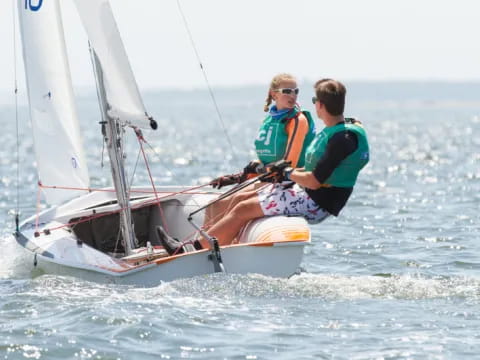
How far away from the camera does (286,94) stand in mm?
7492

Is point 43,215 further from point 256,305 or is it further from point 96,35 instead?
point 256,305

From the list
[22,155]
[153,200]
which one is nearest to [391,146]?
[22,155]

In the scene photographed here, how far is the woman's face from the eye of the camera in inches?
295

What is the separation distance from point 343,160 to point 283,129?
0.78 meters

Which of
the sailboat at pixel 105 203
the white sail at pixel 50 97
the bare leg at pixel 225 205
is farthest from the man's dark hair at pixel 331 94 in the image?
the white sail at pixel 50 97

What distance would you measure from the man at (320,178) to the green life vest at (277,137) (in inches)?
9.1

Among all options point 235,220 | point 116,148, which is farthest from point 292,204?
point 116,148

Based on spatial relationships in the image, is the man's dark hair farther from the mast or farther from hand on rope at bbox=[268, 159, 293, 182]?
the mast

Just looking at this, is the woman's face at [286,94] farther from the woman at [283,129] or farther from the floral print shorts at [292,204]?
the floral print shorts at [292,204]

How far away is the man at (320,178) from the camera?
683 cm

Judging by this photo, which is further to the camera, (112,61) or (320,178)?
(112,61)

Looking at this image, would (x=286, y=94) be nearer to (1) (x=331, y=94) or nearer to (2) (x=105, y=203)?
(1) (x=331, y=94)

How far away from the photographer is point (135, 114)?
786 centimetres

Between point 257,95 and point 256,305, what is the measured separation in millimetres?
189965
